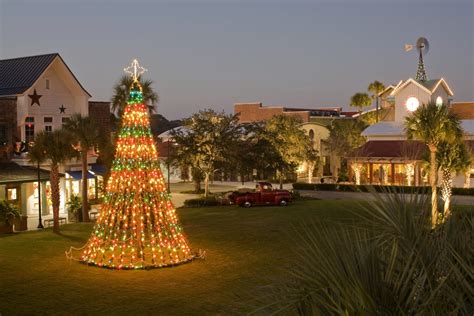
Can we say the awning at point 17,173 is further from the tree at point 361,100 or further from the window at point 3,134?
the tree at point 361,100

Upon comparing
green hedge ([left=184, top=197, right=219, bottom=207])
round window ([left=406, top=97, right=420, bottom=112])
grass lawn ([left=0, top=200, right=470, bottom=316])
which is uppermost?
round window ([left=406, top=97, right=420, bottom=112])

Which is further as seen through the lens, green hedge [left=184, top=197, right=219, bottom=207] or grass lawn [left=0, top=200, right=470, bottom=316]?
green hedge [left=184, top=197, right=219, bottom=207]

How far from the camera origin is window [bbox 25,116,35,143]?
35.1 metres

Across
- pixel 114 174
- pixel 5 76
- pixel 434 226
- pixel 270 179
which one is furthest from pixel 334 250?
pixel 270 179

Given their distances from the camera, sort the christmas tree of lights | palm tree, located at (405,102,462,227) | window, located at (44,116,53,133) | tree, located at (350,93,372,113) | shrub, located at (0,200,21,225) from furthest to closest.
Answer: tree, located at (350,93,372,113) < window, located at (44,116,53,133) < palm tree, located at (405,102,462,227) < shrub, located at (0,200,21,225) < the christmas tree of lights

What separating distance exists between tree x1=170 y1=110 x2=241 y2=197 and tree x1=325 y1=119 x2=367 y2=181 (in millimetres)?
15554

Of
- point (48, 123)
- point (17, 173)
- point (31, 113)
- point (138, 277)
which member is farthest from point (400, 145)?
point (138, 277)

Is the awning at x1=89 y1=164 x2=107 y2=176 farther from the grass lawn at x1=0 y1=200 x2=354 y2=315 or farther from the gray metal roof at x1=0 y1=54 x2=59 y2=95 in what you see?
the grass lawn at x1=0 y1=200 x2=354 y2=315

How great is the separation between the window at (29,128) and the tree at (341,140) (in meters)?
28.5

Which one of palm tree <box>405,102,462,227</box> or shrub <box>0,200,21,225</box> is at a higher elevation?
palm tree <box>405,102,462,227</box>

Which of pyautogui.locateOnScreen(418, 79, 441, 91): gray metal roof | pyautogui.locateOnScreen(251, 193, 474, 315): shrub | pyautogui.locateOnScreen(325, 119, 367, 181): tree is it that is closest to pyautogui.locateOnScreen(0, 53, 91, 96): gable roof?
pyautogui.locateOnScreen(325, 119, 367, 181): tree

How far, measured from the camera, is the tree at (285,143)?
147 feet

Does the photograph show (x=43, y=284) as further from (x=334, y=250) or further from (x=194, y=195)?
(x=194, y=195)

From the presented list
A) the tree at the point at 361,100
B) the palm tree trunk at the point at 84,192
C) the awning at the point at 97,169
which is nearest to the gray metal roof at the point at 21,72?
the awning at the point at 97,169
